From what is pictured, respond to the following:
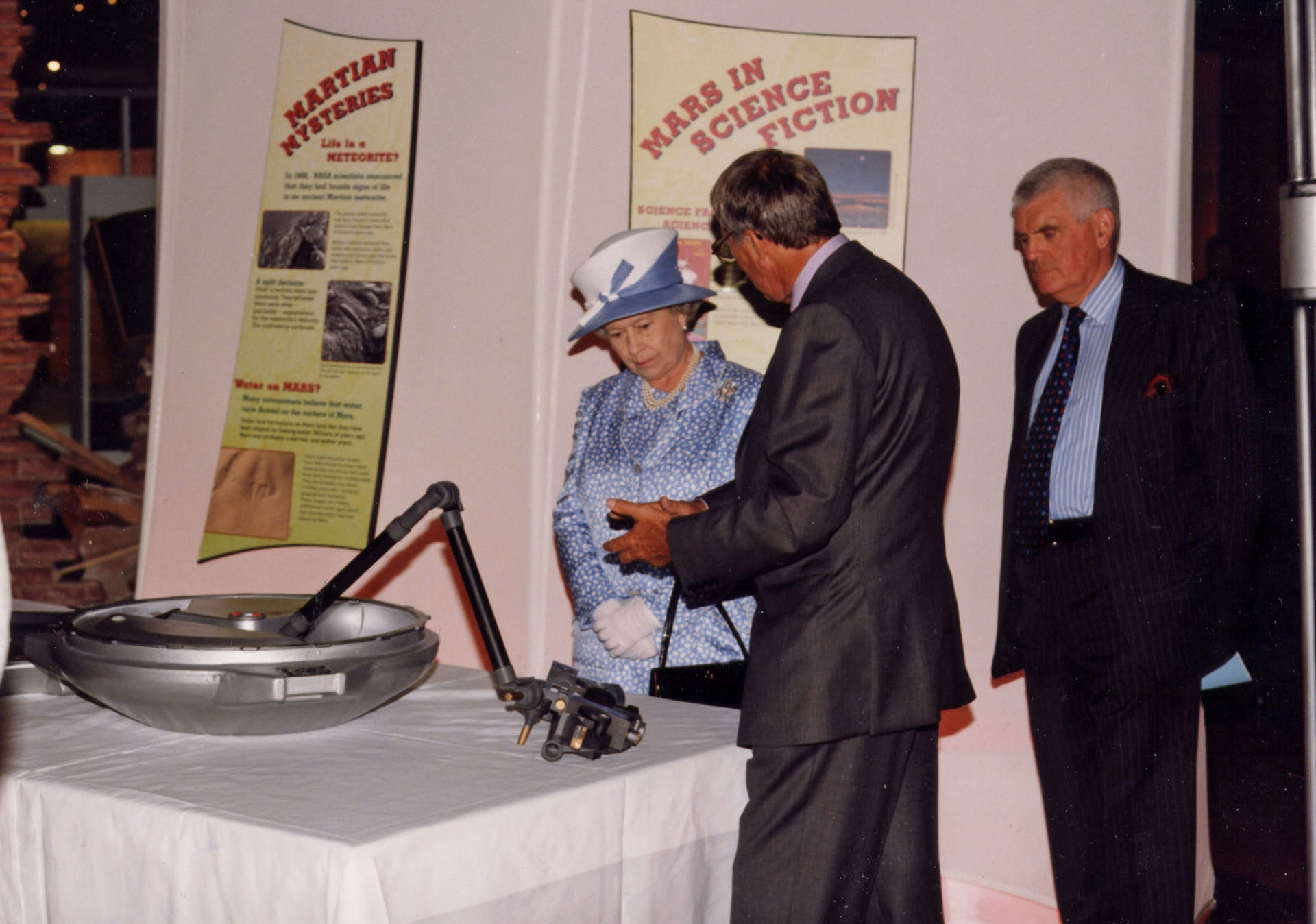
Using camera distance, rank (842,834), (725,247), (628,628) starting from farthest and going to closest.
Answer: (628,628)
(725,247)
(842,834)

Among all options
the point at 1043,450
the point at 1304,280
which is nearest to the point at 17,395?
the point at 1043,450

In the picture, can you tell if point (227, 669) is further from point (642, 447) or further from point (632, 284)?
point (632, 284)

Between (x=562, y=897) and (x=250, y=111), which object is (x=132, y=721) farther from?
(x=250, y=111)

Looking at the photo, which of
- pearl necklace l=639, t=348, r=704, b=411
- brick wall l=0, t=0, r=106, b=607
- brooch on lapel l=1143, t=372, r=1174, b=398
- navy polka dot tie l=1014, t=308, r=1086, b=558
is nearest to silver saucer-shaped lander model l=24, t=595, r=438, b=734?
pearl necklace l=639, t=348, r=704, b=411

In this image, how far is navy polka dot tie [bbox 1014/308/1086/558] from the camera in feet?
8.58

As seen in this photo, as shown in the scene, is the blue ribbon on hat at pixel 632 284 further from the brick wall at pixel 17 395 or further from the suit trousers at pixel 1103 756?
the brick wall at pixel 17 395

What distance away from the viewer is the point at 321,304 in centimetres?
377

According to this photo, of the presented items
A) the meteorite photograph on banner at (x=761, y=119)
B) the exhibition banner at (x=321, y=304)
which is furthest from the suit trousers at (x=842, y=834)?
the exhibition banner at (x=321, y=304)

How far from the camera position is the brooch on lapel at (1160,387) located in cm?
249

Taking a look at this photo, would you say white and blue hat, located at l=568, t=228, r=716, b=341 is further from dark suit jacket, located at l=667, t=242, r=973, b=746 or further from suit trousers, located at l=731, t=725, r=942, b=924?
suit trousers, located at l=731, t=725, r=942, b=924

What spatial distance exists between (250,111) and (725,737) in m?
2.90

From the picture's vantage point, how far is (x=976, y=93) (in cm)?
322

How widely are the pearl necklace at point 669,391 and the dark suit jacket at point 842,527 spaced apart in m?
0.68

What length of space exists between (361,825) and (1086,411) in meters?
1.82
